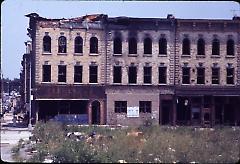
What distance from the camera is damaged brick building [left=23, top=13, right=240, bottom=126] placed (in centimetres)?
1337

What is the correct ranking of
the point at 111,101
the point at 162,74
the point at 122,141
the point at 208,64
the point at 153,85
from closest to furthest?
the point at 122,141 < the point at 208,64 < the point at 153,85 < the point at 162,74 < the point at 111,101

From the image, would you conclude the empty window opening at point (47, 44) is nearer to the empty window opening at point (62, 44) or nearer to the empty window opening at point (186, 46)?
Answer: the empty window opening at point (62, 44)

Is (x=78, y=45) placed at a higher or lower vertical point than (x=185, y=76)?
higher

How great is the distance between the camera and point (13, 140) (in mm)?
10977

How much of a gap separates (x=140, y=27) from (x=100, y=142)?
5.52 metres

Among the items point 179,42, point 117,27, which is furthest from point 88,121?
point 179,42

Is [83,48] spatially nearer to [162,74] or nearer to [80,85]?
[80,85]

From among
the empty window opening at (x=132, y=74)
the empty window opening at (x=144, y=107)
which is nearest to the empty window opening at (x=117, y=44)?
the empty window opening at (x=132, y=74)

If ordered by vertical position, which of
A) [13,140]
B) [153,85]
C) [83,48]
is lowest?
[13,140]

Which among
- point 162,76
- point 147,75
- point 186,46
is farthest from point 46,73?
point 186,46

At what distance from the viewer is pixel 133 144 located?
9.51 m

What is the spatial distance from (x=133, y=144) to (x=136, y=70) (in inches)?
302

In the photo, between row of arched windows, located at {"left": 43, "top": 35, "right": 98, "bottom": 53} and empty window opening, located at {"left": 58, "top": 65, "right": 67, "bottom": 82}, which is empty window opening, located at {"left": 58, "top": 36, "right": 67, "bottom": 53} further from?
empty window opening, located at {"left": 58, "top": 65, "right": 67, "bottom": 82}

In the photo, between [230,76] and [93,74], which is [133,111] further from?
[93,74]
